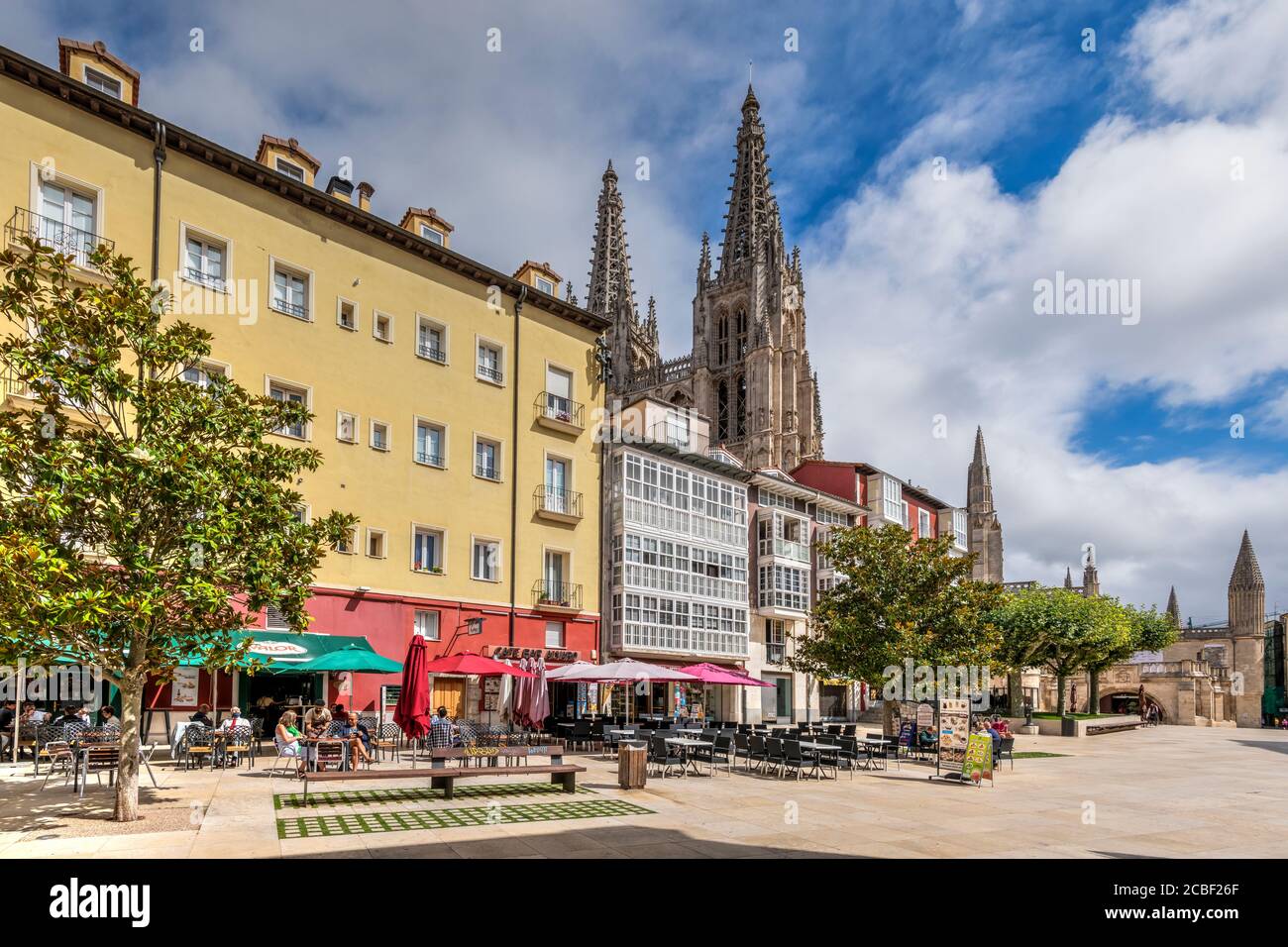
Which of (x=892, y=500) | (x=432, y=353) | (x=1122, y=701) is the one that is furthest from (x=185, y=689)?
(x=1122, y=701)

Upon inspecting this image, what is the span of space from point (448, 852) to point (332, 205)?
76.5ft

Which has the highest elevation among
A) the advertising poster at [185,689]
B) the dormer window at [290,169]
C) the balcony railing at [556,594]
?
the dormer window at [290,169]

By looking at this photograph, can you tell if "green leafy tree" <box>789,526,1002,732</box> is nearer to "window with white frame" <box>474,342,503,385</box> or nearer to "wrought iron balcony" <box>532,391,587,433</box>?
"wrought iron balcony" <box>532,391,587,433</box>

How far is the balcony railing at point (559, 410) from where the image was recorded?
116ft

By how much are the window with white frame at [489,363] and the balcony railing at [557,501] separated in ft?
14.7

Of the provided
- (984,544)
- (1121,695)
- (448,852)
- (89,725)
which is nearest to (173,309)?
(89,725)

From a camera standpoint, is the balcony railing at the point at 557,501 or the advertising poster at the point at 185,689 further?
the balcony railing at the point at 557,501

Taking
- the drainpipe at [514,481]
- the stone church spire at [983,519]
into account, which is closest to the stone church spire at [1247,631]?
the stone church spire at [983,519]

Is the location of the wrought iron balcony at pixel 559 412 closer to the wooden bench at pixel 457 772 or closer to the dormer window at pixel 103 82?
the dormer window at pixel 103 82

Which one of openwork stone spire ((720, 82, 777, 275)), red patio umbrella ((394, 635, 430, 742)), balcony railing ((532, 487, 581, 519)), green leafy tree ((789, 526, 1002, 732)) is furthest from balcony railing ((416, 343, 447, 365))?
openwork stone spire ((720, 82, 777, 275))

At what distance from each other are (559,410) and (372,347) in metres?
8.54

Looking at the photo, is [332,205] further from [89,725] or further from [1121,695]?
[1121,695]

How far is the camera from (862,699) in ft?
184

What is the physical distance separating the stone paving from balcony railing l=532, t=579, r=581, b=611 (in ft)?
38.9
